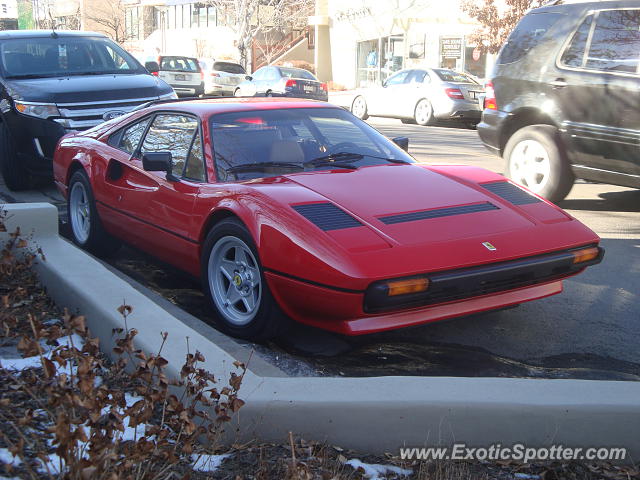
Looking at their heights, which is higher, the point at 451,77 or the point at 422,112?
the point at 451,77

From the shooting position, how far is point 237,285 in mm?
4562

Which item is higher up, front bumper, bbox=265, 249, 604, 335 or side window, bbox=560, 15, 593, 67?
side window, bbox=560, 15, 593, 67

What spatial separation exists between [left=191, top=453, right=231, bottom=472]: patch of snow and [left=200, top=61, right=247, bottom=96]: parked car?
28316 millimetres

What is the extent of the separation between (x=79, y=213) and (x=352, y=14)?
35700 mm

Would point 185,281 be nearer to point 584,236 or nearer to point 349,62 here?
point 584,236

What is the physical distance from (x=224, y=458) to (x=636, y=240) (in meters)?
5.11

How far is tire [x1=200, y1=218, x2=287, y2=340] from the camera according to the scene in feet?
14.1

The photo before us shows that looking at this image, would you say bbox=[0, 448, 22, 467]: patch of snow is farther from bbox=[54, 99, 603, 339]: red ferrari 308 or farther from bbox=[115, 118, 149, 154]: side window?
bbox=[115, 118, 149, 154]: side window

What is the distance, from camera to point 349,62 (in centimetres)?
4162

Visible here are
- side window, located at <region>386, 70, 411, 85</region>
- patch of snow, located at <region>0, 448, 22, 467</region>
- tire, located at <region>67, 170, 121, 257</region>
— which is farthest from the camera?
side window, located at <region>386, 70, 411, 85</region>

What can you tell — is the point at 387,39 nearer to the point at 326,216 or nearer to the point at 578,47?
the point at 578,47

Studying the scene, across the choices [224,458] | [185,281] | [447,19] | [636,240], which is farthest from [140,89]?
[447,19]

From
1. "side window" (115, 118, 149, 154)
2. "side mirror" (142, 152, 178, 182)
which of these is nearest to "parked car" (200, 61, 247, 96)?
"side window" (115, 118, 149, 154)

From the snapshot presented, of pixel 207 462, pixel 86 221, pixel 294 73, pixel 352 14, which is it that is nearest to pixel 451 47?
pixel 352 14
